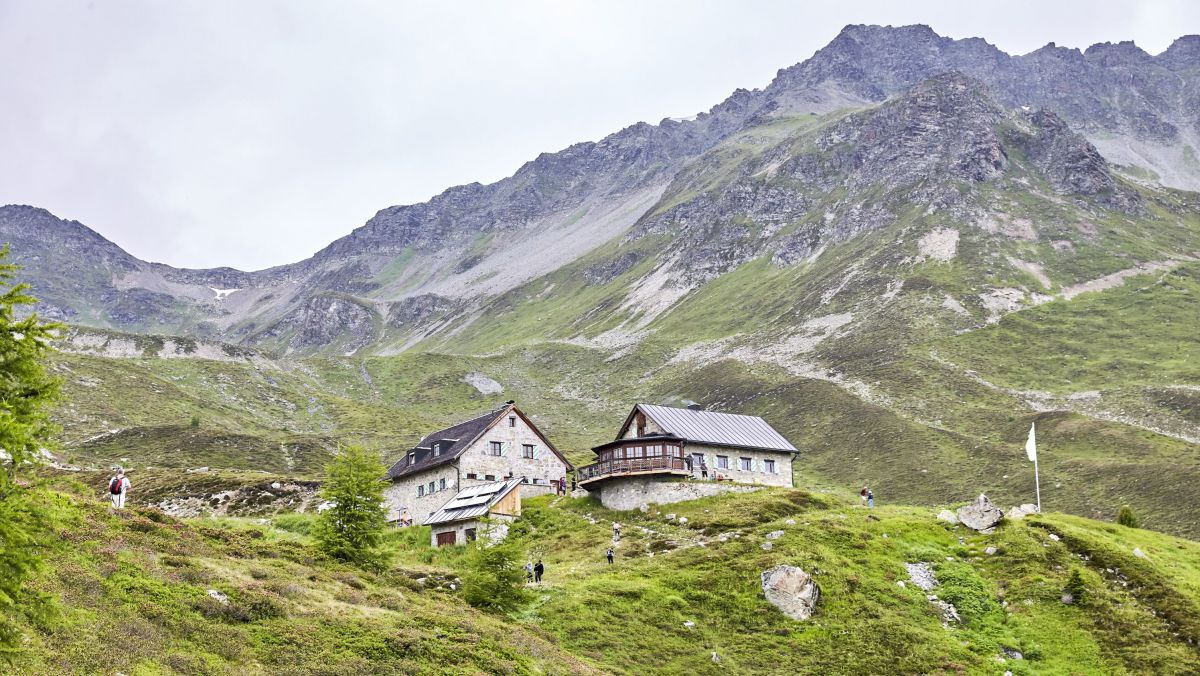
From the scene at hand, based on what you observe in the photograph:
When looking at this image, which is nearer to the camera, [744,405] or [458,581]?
[458,581]

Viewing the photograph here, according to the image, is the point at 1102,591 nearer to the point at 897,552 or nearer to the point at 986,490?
the point at 897,552

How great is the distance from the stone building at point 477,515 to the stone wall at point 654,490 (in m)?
8.26

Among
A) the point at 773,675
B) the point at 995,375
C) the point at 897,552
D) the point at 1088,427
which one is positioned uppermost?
the point at 995,375

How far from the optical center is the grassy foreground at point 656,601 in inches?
1199

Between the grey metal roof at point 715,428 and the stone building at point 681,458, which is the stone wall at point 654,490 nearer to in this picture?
the stone building at point 681,458

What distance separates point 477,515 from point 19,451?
51104 millimetres

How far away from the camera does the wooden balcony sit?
247ft

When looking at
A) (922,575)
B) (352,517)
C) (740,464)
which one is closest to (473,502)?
(352,517)

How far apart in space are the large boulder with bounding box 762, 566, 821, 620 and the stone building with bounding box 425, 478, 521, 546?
74.7 ft

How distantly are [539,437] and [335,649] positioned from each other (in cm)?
5831

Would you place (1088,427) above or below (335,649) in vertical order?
above

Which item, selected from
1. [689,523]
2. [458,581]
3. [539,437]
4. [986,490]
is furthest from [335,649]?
[986,490]

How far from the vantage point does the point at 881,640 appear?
155 ft

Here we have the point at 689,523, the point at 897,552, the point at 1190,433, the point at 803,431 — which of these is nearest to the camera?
the point at 897,552
